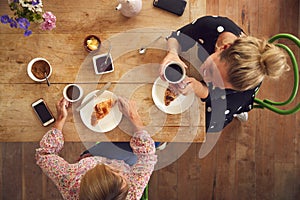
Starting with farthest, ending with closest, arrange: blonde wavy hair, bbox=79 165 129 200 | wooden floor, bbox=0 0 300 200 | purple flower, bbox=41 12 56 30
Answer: wooden floor, bbox=0 0 300 200 < purple flower, bbox=41 12 56 30 < blonde wavy hair, bbox=79 165 129 200

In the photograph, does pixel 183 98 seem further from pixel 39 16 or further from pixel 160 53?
pixel 39 16

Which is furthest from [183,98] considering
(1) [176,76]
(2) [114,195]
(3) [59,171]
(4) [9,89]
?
(4) [9,89]

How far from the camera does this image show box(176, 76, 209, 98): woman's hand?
1.48m

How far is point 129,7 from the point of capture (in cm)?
145

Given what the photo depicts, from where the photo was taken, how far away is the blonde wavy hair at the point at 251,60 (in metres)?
1.33

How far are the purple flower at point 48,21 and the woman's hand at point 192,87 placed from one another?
54 cm

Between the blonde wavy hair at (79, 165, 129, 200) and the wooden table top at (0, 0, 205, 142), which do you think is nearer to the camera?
Result: the blonde wavy hair at (79, 165, 129, 200)

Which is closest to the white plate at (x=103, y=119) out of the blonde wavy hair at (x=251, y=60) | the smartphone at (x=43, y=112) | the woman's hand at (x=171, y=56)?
the smartphone at (x=43, y=112)

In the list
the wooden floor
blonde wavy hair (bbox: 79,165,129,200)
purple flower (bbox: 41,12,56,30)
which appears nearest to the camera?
blonde wavy hair (bbox: 79,165,129,200)

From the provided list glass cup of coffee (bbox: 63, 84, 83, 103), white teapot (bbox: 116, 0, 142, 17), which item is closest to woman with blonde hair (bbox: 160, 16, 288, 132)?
white teapot (bbox: 116, 0, 142, 17)

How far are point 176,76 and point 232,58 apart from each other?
230mm

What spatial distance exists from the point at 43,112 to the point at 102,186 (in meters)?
0.43

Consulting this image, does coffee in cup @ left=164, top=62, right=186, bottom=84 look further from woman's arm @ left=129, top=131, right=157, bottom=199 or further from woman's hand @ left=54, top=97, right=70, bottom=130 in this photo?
woman's hand @ left=54, top=97, right=70, bottom=130

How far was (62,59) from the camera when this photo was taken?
5.03 ft
